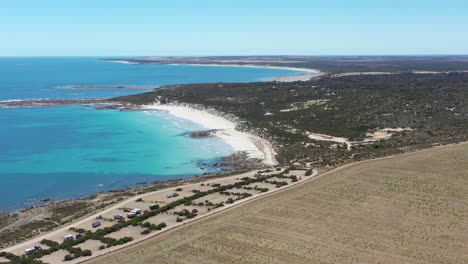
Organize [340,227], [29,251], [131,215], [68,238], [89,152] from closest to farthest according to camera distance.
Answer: [29,251]
[68,238]
[340,227]
[131,215]
[89,152]

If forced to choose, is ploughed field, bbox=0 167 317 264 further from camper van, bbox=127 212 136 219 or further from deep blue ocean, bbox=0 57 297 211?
deep blue ocean, bbox=0 57 297 211

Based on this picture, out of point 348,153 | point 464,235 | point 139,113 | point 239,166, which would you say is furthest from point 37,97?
point 464,235

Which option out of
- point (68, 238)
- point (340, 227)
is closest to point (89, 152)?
point (68, 238)

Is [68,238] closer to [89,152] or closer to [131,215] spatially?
[131,215]

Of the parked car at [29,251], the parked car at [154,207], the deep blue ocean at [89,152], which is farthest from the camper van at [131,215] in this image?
the deep blue ocean at [89,152]

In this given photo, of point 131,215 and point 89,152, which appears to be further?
point 89,152

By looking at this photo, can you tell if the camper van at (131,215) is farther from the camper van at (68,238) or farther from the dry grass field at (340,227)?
the camper van at (68,238)

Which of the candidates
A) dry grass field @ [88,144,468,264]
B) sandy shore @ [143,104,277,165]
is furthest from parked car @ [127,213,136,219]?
sandy shore @ [143,104,277,165]
